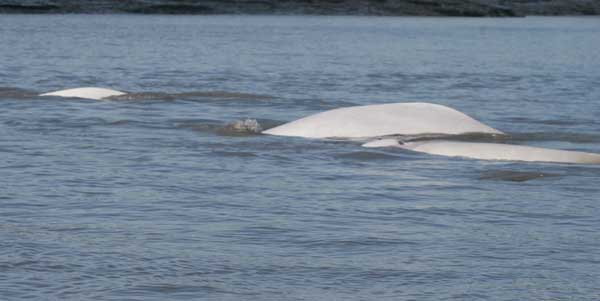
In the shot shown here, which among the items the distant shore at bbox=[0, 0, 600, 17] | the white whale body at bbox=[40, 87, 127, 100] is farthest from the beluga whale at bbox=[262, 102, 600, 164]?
the distant shore at bbox=[0, 0, 600, 17]

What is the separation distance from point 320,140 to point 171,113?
22.2 ft

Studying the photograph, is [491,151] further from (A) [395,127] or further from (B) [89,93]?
(B) [89,93]

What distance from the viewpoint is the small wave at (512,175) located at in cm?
1895

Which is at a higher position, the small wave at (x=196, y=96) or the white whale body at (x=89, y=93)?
the white whale body at (x=89, y=93)

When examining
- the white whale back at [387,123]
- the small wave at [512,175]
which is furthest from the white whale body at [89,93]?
the small wave at [512,175]

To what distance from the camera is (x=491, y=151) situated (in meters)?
21.0

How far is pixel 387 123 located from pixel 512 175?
14.6 ft

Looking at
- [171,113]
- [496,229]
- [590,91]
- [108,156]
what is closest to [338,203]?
[496,229]

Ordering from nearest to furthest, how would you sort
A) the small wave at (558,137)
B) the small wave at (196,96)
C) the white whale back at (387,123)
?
the white whale back at (387,123)
the small wave at (558,137)
the small wave at (196,96)

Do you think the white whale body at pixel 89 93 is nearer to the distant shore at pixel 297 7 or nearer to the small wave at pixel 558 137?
the small wave at pixel 558 137

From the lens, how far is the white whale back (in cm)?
2312

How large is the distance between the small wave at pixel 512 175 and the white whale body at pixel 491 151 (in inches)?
47.8

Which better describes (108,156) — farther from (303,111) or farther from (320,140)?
(303,111)

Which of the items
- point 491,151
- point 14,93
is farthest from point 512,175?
point 14,93
